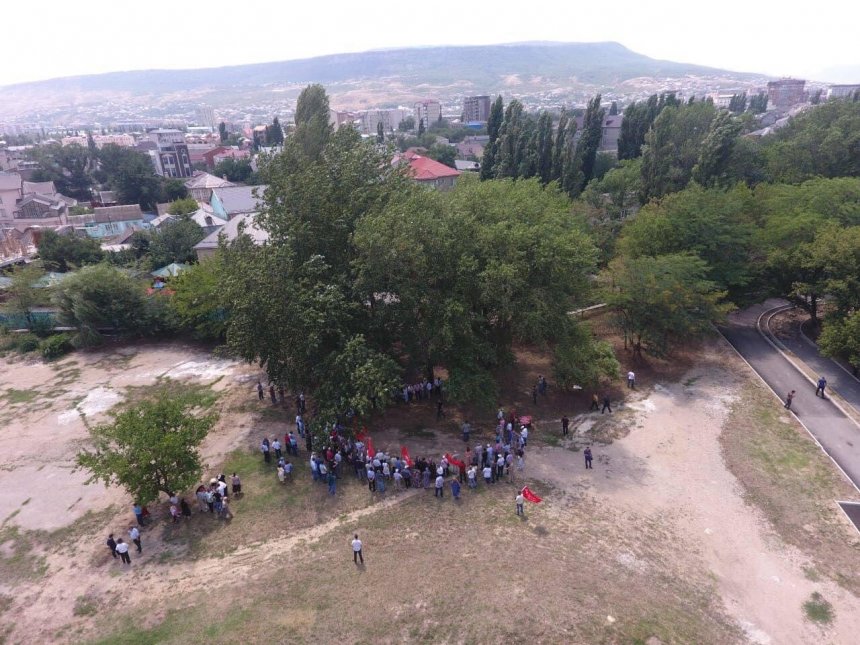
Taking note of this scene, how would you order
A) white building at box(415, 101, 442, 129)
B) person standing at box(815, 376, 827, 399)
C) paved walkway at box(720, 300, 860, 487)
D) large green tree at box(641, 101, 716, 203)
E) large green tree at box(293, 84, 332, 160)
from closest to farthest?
1. paved walkway at box(720, 300, 860, 487)
2. person standing at box(815, 376, 827, 399)
3. large green tree at box(293, 84, 332, 160)
4. large green tree at box(641, 101, 716, 203)
5. white building at box(415, 101, 442, 129)

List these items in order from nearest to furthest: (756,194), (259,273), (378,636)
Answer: (378,636)
(259,273)
(756,194)

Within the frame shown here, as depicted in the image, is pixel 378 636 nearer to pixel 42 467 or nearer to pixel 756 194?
pixel 42 467

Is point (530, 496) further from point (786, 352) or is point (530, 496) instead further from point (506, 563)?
point (786, 352)

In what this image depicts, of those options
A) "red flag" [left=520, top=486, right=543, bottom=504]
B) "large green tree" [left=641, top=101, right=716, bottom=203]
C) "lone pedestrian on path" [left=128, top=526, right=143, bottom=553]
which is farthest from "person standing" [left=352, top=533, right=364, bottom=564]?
"large green tree" [left=641, top=101, right=716, bottom=203]

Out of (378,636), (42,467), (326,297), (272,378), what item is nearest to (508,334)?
(326,297)

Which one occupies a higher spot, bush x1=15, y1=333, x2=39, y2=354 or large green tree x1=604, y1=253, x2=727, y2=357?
large green tree x1=604, y1=253, x2=727, y2=357

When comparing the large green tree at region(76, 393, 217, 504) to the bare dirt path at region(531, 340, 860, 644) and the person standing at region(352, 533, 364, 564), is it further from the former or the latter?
the bare dirt path at region(531, 340, 860, 644)

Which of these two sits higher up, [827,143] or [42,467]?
[827,143]
